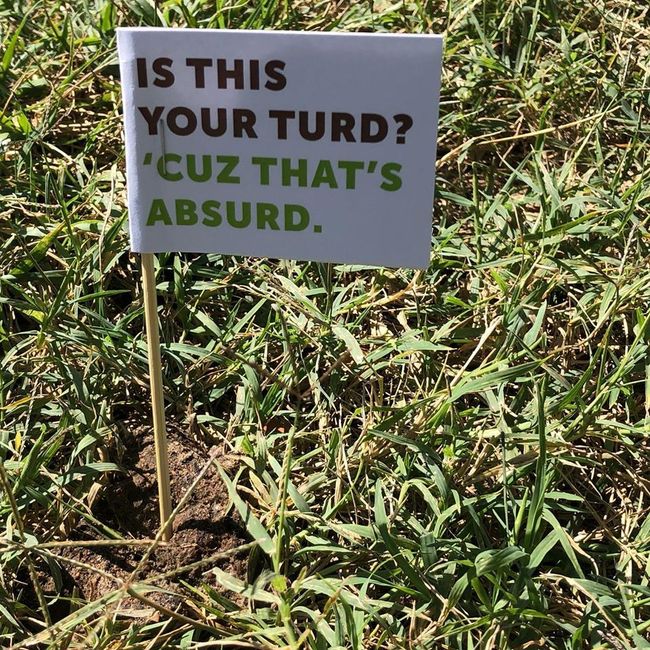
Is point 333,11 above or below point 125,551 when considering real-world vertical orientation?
above

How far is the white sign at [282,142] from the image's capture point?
104 cm

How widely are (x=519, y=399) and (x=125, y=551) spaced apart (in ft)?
2.12

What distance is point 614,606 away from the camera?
4.12ft

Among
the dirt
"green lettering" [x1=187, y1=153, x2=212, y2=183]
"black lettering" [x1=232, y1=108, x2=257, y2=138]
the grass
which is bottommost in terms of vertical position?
the dirt

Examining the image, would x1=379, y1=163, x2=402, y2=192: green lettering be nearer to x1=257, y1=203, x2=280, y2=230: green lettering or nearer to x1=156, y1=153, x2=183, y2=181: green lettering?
x1=257, y1=203, x2=280, y2=230: green lettering

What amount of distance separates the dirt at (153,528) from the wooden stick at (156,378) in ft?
0.22

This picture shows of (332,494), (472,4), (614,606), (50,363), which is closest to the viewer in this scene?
(614,606)

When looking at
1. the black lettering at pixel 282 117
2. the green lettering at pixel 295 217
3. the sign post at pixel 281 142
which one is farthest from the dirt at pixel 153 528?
the black lettering at pixel 282 117

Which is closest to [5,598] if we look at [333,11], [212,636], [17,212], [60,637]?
[60,637]

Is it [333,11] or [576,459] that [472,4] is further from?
[576,459]

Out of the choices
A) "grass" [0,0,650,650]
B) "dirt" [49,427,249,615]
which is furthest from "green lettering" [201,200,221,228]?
"dirt" [49,427,249,615]

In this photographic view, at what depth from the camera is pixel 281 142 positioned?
109 cm

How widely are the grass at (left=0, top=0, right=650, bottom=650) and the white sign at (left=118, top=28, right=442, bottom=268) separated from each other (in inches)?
11.9

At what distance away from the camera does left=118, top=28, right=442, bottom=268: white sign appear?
104cm
